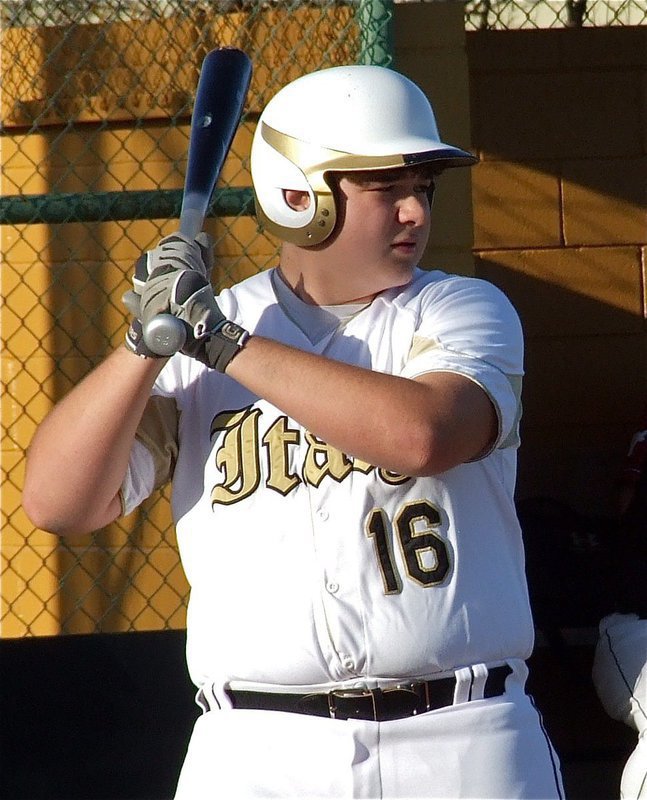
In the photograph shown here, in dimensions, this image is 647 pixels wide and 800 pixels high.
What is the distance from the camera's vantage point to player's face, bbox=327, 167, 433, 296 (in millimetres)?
1922

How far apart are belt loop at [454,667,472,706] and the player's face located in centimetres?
62

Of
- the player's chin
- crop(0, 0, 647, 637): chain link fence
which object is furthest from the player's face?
crop(0, 0, 647, 637): chain link fence

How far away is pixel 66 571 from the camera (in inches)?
166

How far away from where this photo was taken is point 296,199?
6.63ft

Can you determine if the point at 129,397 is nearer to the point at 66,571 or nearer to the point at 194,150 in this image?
the point at 194,150

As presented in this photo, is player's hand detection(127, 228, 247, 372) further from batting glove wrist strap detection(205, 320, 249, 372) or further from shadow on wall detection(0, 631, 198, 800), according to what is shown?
shadow on wall detection(0, 631, 198, 800)

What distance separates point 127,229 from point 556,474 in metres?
1.75

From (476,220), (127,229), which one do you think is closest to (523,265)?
(476,220)

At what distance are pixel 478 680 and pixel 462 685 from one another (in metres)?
0.03

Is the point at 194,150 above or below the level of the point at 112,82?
below

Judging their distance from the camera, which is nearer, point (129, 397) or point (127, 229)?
point (129, 397)

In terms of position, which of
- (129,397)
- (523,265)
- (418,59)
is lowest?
(129,397)

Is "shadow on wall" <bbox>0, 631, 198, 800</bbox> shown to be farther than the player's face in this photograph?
Yes

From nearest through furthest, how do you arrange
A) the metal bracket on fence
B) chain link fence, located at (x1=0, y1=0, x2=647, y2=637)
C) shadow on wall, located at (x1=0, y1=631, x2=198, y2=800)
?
the metal bracket on fence, shadow on wall, located at (x1=0, y1=631, x2=198, y2=800), chain link fence, located at (x1=0, y1=0, x2=647, y2=637)
